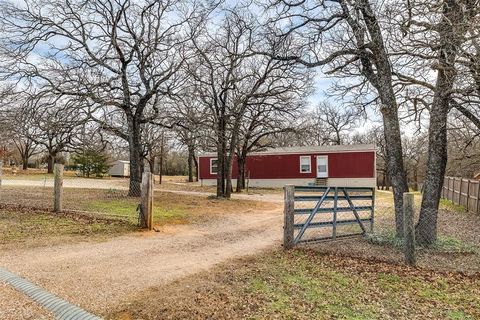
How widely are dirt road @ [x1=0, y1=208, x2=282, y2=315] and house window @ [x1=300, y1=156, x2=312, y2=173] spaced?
19.1m

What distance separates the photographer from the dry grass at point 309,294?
158 inches

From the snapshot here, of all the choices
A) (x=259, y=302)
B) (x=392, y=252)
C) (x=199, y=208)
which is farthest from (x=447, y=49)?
(x=199, y=208)

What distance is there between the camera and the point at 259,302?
429 centimetres

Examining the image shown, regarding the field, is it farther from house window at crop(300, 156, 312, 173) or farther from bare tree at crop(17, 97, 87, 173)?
house window at crop(300, 156, 312, 173)

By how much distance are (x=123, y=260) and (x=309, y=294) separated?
128 inches

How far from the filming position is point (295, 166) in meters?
28.7

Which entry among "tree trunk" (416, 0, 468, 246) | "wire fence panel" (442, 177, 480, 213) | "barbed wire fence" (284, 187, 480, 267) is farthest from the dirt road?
"wire fence panel" (442, 177, 480, 213)

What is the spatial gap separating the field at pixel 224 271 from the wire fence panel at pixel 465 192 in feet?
20.2

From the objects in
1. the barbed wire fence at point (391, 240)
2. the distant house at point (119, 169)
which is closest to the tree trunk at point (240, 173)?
the barbed wire fence at point (391, 240)

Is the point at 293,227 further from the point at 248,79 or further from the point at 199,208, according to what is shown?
the point at 248,79

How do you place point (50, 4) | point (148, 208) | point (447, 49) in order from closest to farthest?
1. point (447, 49)
2. point (148, 208)
3. point (50, 4)

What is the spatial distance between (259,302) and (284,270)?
1.55m

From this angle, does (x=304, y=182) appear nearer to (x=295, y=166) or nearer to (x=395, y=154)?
(x=295, y=166)

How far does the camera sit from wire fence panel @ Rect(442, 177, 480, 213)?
1518 centimetres
